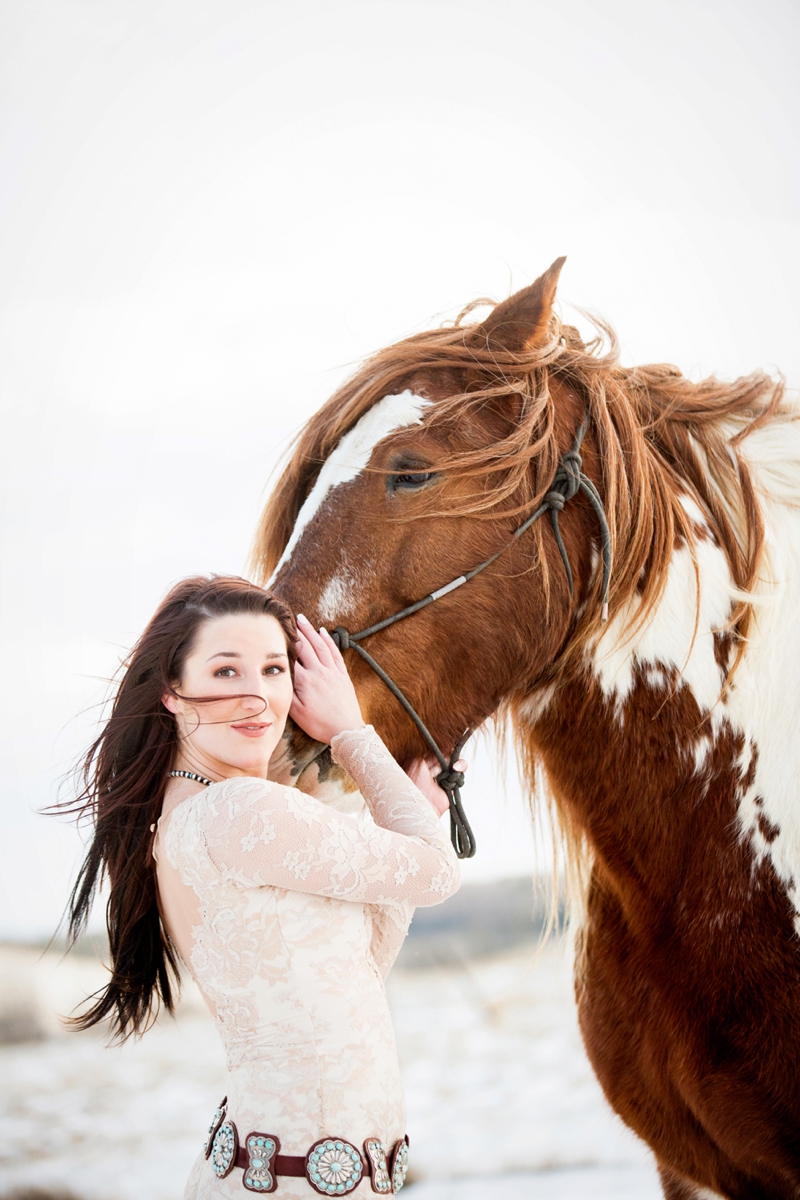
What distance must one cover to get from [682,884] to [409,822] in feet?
1.73

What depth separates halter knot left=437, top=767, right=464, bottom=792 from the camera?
4.23 ft

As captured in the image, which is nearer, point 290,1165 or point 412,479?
point 290,1165

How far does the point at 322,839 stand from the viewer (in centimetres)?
93

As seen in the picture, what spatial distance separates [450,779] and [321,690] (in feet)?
1.05

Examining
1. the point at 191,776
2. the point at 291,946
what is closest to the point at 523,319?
the point at 191,776

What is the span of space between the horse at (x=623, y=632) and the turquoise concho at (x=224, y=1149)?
41 centimetres

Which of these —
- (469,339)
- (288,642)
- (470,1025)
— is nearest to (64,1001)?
(470,1025)

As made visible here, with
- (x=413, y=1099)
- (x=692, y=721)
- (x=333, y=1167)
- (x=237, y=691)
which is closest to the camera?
(x=333, y=1167)

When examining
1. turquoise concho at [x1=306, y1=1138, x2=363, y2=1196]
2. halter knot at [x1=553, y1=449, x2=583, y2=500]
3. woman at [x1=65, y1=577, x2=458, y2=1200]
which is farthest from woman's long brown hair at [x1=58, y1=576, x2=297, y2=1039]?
halter knot at [x1=553, y1=449, x2=583, y2=500]

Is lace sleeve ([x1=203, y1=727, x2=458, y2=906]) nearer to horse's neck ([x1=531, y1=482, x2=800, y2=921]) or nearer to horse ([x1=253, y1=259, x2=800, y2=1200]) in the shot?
horse ([x1=253, y1=259, x2=800, y2=1200])

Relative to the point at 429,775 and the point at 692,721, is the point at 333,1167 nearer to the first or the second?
the point at 429,775

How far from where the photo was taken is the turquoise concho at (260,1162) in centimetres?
88

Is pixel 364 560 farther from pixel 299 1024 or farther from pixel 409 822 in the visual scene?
pixel 299 1024

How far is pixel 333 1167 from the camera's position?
879 mm
